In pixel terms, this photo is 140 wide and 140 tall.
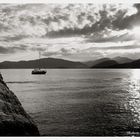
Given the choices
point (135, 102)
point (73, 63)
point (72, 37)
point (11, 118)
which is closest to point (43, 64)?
point (73, 63)

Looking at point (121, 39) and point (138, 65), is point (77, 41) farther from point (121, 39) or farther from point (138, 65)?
point (138, 65)

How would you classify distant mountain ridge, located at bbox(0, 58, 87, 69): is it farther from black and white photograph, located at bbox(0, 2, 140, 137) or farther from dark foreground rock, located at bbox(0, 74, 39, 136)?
dark foreground rock, located at bbox(0, 74, 39, 136)

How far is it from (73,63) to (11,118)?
2728 millimetres

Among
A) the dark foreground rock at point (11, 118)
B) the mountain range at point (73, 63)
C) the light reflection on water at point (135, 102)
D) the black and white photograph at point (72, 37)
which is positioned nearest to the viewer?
the dark foreground rock at point (11, 118)

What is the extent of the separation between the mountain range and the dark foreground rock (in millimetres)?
1484

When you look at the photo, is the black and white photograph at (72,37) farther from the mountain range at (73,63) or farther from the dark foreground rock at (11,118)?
the dark foreground rock at (11,118)

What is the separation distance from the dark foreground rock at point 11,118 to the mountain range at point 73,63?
148 centimetres

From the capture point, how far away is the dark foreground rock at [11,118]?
464 cm

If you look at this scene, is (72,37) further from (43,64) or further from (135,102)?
(135,102)

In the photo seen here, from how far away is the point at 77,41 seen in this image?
263 inches

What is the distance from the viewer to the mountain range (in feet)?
21.5

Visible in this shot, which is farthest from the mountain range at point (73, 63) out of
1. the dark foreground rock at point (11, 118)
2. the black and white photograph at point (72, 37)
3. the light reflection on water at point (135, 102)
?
the dark foreground rock at point (11, 118)

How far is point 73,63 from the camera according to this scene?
6926 millimetres

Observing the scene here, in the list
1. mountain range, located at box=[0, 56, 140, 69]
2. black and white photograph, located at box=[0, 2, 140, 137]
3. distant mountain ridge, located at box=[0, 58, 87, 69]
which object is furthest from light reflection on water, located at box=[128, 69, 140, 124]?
distant mountain ridge, located at box=[0, 58, 87, 69]
